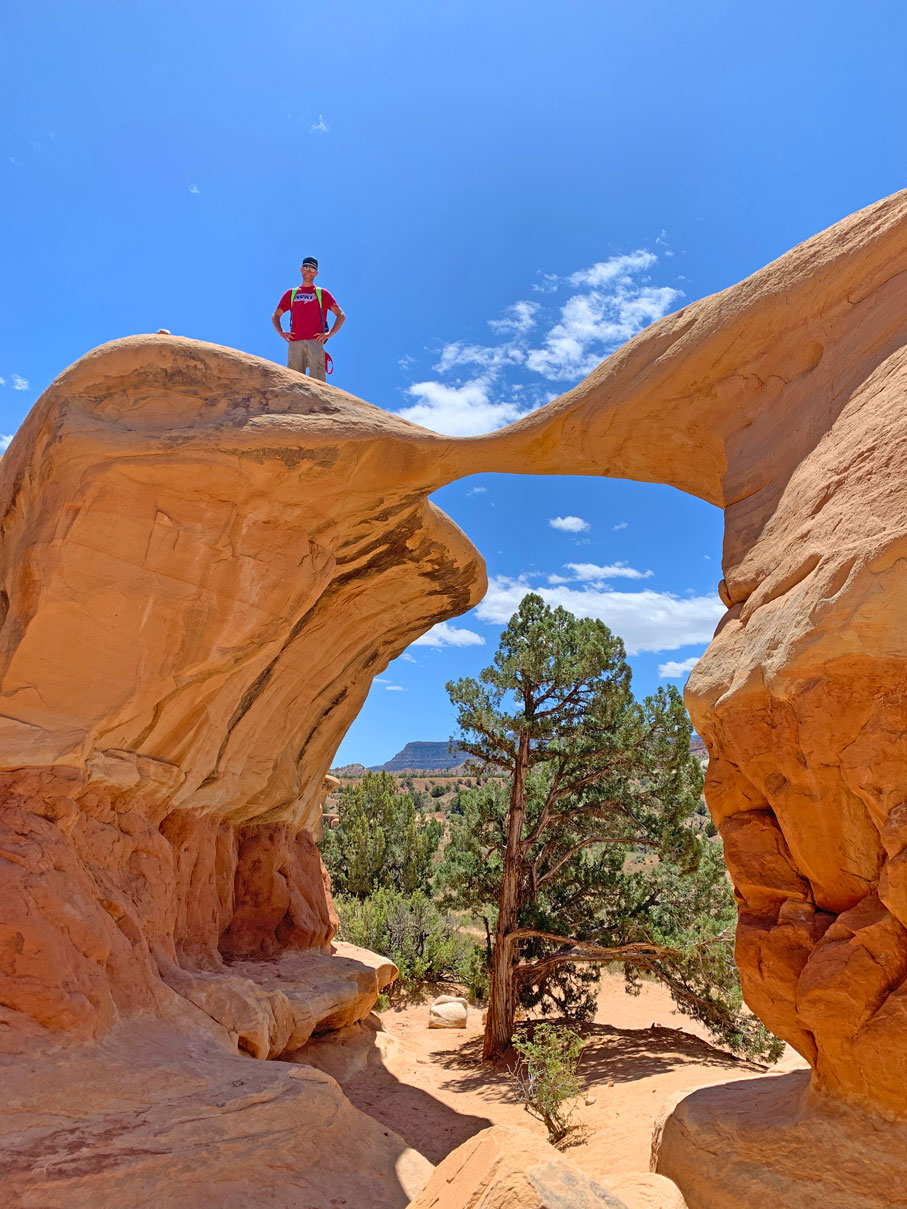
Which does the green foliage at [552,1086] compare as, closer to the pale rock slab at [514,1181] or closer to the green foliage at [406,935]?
the pale rock slab at [514,1181]

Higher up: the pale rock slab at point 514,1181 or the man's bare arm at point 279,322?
A: the man's bare arm at point 279,322

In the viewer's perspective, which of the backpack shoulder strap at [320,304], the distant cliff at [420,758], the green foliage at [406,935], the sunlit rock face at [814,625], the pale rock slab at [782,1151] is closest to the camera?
the pale rock slab at [782,1151]

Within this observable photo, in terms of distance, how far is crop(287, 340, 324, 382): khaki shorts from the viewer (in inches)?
376

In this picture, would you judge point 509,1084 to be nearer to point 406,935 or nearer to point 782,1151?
point 406,935

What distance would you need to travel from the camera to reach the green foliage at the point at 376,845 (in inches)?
869

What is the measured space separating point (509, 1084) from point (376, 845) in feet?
37.1

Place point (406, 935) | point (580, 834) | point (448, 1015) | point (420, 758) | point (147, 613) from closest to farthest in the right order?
point (147, 613)
point (580, 834)
point (448, 1015)
point (406, 935)
point (420, 758)

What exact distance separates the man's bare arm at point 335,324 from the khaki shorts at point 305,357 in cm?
11

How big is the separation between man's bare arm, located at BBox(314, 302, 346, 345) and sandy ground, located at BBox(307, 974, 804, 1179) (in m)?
9.49

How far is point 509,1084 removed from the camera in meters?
11.4

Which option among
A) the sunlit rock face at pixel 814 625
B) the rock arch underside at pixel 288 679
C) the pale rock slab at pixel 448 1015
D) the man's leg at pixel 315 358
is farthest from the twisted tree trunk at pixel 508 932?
the sunlit rock face at pixel 814 625

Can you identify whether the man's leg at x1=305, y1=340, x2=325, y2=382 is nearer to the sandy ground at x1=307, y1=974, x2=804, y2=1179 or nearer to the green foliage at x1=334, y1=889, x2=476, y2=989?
the sandy ground at x1=307, y1=974, x2=804, y2=1179

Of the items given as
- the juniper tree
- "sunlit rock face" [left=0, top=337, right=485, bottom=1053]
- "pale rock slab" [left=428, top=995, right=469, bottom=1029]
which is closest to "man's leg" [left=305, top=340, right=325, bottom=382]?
"sunlit rock face" [left=0, top=337, right=485, bottom=1053]

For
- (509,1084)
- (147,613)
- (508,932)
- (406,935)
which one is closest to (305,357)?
(147,613)
